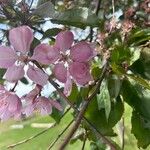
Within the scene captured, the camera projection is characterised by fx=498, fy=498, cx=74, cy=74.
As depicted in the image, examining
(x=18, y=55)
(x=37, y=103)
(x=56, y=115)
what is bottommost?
(x=56, y=115)

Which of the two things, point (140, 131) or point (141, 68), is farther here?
point (140, 131)

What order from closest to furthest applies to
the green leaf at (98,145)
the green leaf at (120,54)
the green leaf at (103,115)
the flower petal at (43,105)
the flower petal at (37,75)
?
the flower petal at (37,75) < the flower petal at (43,105) < the green leaf at (120,54) < the green leaf at (103,115) < the green leaf at (98,145)

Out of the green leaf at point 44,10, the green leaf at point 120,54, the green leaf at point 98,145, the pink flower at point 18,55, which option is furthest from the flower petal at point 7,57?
the green leaf at point 98,145

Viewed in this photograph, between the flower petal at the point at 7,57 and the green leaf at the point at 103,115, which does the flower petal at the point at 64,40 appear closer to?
the flower petal at the point at 7,57

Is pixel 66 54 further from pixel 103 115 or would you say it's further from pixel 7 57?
pixel 103 115

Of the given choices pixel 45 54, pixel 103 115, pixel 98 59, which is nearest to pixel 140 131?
pixel 103 115

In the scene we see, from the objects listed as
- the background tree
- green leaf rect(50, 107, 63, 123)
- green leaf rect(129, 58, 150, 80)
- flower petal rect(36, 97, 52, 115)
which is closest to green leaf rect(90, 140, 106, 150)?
the background tree
